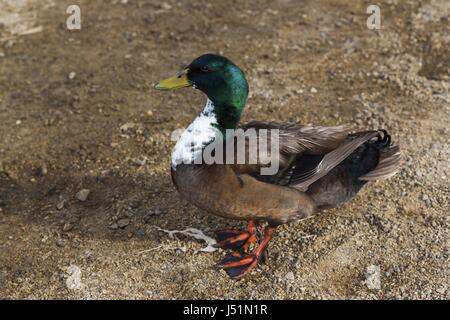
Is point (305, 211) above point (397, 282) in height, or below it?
above

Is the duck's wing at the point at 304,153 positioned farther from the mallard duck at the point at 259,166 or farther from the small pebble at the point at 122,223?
the small pebble at the point at 122,223

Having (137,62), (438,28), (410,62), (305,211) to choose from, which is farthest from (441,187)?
(137,62)

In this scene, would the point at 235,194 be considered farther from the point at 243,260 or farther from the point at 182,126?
the point at 182,126

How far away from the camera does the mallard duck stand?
4.28m

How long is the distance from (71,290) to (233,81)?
2.10 m

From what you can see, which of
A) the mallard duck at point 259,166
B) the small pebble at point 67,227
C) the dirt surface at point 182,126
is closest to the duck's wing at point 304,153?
the mallard duck at point 259,166

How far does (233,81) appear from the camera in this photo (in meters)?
4.29

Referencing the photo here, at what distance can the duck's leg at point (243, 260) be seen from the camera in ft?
15.1

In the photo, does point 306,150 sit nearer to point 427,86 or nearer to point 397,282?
point 397,282

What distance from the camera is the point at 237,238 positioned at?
4902 mm

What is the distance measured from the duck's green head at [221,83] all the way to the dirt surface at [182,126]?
116 centimetres

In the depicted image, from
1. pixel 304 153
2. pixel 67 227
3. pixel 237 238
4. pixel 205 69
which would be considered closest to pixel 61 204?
pixel 67 227

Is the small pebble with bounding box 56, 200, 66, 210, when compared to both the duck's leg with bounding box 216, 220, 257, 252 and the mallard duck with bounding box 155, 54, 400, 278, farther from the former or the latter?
the duck's leg with bounding box 216, 220, 257, 252

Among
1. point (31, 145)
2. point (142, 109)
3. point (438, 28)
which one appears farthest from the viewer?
point (438, 28)
